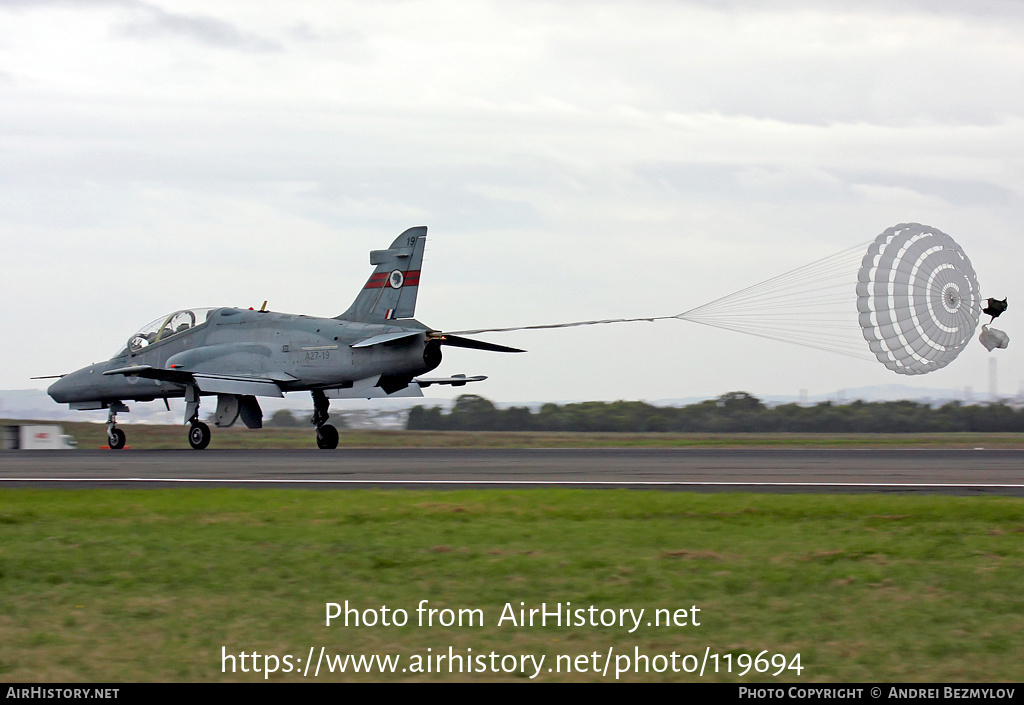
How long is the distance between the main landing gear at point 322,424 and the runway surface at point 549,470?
4224 mm

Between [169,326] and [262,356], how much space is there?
3860mm

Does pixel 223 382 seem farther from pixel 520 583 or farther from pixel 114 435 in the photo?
pixel 520 583

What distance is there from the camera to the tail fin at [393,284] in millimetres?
31188

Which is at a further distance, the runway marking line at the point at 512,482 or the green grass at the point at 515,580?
the runway marking line at the point at 512,482

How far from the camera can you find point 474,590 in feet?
25.8

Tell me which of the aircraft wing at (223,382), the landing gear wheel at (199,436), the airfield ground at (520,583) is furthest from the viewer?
the landing gear wheel at (199,436)

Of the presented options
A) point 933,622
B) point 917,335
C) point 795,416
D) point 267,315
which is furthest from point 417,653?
point 795,416

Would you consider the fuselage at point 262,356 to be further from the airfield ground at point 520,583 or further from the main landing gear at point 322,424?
the airfield ground at point 520,583

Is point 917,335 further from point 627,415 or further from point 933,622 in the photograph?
point 627,415

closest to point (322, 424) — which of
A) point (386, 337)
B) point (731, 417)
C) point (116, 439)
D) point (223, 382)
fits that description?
point (223, 382)

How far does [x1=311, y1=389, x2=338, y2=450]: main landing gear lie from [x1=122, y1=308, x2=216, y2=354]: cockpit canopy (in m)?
4.61

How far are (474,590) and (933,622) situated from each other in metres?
3.12

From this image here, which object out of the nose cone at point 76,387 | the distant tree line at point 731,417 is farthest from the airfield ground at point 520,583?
the distant tree line at point 731,417

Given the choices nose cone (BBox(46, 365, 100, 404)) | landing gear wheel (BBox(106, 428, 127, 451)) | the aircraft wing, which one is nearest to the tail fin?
the aircraft wing
